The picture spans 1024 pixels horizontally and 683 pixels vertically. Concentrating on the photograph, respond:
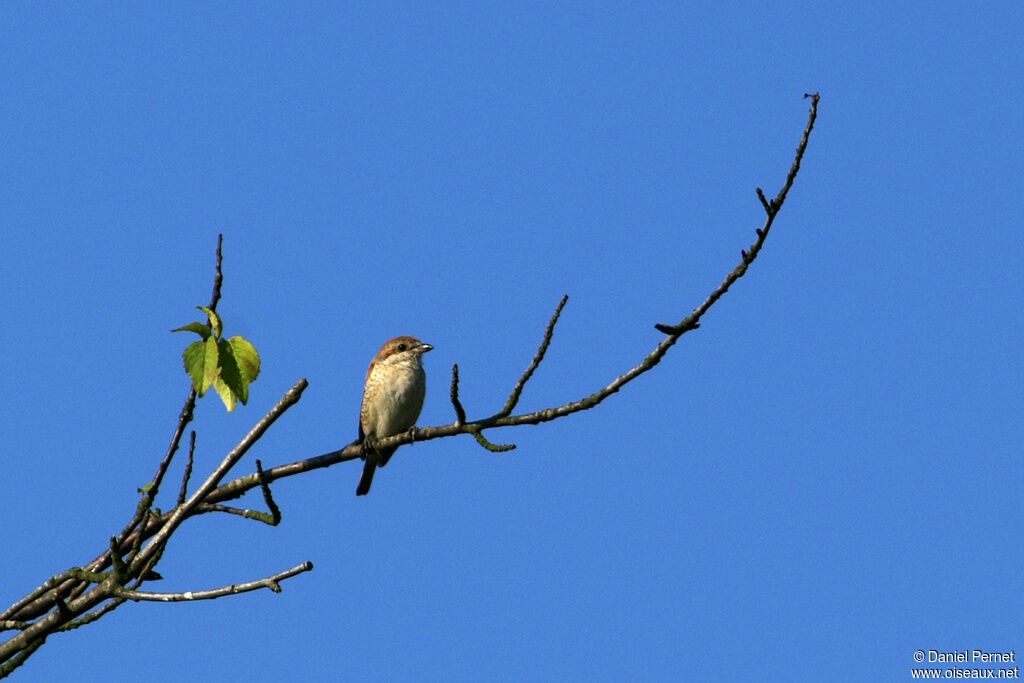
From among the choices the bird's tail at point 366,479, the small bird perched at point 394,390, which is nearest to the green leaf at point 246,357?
the small bird perched at point 394,390

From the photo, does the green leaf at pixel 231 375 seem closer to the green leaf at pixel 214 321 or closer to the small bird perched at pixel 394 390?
the green leaf at pixel 214 321

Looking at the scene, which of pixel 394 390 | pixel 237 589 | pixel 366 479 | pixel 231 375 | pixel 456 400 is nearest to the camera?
Answer: pixel 237 589

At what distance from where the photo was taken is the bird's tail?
12273mm

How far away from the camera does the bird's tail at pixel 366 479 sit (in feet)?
40.3

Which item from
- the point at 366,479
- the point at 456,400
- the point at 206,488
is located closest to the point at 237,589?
the point at 206,488

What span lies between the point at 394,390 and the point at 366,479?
1.41m

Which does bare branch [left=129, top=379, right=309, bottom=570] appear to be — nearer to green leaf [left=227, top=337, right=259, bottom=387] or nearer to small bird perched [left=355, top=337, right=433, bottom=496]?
green leaf [left=227, top=337, right=259, bottom=387]

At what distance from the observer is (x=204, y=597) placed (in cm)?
380

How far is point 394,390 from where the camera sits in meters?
11.4

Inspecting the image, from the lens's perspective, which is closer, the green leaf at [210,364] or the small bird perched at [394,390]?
the green leaf at [210,364]

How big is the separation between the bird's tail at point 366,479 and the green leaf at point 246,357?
8103 millimetres

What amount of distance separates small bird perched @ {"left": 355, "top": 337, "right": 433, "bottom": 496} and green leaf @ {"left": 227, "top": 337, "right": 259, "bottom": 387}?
7079 mm

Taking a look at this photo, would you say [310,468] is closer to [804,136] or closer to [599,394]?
[599,394]

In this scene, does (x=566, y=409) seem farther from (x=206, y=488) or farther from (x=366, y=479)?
(x=366, y=479)
